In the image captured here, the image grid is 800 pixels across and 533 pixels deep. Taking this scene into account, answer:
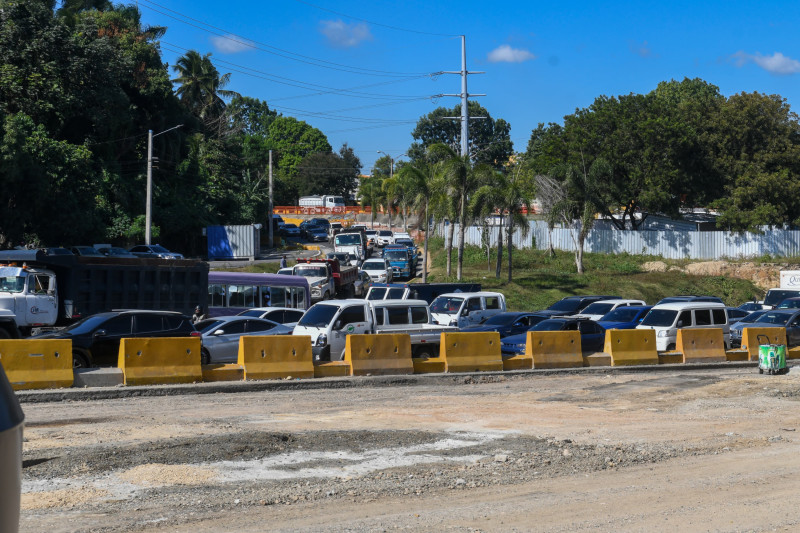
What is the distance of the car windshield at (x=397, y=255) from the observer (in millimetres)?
49500

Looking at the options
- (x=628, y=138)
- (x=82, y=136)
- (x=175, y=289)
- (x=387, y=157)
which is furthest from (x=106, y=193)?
(x=387, y=157)

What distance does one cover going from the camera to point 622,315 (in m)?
27.0

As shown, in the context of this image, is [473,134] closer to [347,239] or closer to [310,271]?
[347,239]

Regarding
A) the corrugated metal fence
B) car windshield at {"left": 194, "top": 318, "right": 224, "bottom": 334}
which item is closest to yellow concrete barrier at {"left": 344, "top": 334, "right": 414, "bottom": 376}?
car windshield at {"left": 194, "top": 318, "right": 224, "bottom": 334}

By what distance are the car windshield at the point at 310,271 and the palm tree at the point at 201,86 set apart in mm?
43750

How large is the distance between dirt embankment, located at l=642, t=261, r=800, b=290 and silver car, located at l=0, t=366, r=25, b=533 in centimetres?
5130

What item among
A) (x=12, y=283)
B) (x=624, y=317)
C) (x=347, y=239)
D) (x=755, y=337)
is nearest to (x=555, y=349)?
(x=624, y=317)

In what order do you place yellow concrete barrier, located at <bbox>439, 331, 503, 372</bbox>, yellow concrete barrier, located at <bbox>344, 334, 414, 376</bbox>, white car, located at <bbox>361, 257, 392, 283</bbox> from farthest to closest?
1. white car, located at <bbox>361, 257, 392, 283</bbox>
2. yellow concrete barrier, located at <bbox>439, 331, 503, 372</bbox>
3. yellow concrete barrier, located at <bbox>344, 334, 414, 376</bbox>

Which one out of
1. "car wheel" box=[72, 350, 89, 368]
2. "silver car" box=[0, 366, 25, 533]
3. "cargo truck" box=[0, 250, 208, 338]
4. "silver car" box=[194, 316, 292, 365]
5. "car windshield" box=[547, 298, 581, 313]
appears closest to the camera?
"silver car" box=[0, 366, 25, 533]

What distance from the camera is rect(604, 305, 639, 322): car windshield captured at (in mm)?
26797

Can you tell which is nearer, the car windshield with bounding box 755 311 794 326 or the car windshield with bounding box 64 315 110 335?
the car windshield with bounding box 64 315 110 335

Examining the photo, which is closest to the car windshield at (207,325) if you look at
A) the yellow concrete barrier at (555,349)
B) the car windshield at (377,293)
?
the yellow concrete barrier at (555,349)

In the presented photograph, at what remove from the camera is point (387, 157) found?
134 meters

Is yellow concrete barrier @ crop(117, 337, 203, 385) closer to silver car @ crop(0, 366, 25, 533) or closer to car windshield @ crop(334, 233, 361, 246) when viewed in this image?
silver car @ crop(0, 366, 25, 533)
